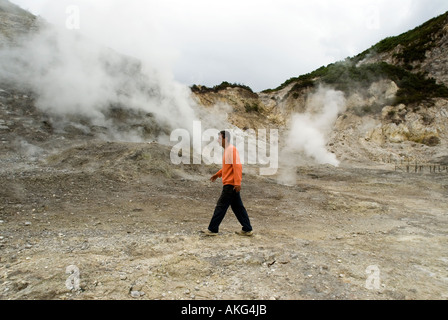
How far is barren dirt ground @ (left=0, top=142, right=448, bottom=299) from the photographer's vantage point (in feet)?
8.47

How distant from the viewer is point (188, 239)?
3.86 metres

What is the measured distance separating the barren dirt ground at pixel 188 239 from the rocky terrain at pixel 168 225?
20mm

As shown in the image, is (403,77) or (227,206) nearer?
(227,206)

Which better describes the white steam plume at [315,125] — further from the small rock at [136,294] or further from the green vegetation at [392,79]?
the small rock at [136,294]

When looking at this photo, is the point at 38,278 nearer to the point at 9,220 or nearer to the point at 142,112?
the point at 9,220

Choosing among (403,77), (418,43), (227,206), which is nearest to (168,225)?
(227,206)

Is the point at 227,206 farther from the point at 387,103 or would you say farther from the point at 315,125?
the point at 387,103

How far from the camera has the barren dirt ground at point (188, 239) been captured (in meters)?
2.58

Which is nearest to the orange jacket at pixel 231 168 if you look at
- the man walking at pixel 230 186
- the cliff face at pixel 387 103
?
the man walking at pixel 230 186

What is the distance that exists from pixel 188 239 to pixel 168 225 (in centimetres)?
99

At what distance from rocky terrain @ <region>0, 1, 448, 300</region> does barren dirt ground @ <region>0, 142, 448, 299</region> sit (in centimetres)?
2

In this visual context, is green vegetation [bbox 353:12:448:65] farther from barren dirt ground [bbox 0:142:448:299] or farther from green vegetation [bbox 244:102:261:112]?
barren dirt ground [bbox 0:142:448:299]
